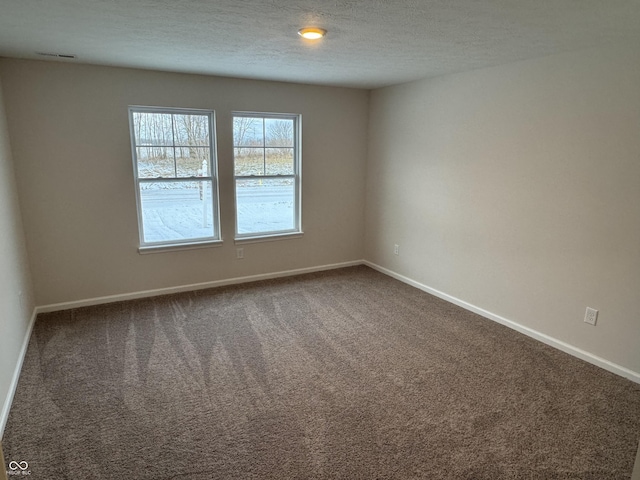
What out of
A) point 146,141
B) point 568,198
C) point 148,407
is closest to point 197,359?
point 148,407

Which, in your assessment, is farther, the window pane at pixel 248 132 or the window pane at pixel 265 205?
the window pane at pixel 265 205

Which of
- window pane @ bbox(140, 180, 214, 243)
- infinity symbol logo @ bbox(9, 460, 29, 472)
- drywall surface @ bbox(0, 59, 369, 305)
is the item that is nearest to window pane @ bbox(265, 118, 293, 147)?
drywall surface @ bbox(0, 59, 369, 305)

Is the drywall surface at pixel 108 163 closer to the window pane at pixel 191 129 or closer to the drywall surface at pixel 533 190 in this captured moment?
the window pane at pixel 191 129

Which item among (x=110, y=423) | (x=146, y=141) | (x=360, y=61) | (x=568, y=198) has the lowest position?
(x=110, y=423)

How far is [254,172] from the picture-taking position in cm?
456

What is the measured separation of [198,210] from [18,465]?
112 inches

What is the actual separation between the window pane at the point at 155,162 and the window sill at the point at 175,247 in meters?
0.75

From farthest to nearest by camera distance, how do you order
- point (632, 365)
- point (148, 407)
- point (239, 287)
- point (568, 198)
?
1. point (239, 287)
2. point (568, 198)
3. point (632, 365)
4. point (148, 407)

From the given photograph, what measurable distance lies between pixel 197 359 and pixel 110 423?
777 millimetres

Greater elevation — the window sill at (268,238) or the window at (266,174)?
the window at (266,174)

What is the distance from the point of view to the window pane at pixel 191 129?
4.09 metres

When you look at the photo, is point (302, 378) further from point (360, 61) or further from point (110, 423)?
point (360, 61)

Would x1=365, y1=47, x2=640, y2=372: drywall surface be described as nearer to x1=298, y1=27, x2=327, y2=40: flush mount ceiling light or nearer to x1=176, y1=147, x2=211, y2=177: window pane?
x1=298, y1=27, x2=327, y2=40: flush mount ceiling light

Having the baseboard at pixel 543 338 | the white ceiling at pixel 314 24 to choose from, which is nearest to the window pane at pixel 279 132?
the white ceiling at pixel 314 24
